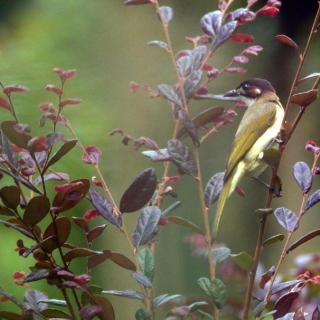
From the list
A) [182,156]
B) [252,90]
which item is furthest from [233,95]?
[182,156]

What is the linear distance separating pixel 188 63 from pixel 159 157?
84 mm

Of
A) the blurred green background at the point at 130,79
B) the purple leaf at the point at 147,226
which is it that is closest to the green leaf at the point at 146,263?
the purple leaf at the point at 147,226

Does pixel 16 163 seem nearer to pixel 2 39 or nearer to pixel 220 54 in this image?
pixel 2 39

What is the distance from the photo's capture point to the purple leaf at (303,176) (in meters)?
0.64

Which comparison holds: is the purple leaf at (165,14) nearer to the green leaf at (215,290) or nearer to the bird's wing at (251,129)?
the bird's wing at (251,129)

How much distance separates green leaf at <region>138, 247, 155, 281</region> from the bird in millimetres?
96

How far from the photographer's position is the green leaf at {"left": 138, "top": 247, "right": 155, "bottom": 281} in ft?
2.01

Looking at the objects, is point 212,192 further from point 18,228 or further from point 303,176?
point 18,228

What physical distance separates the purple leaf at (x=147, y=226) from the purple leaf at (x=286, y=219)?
0.10 metres

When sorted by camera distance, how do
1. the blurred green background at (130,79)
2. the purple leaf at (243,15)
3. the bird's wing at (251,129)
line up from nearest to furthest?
the purple leaf at (243,15) → the bird's wing at (251,129) → the blurred green background at (130,79)

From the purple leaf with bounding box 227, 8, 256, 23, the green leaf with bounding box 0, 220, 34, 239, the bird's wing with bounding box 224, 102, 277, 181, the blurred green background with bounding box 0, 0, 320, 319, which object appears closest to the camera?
the green leaf with bounding box 0, 220, 34, 239

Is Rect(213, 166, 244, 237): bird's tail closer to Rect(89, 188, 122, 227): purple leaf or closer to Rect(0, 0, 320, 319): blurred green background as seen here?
Rect(89, 188, 122, 227): purple leaf

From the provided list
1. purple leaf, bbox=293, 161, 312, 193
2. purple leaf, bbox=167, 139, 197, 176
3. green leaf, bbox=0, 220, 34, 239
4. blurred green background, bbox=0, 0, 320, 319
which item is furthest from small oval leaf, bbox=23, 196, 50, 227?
blurred green background, bbox=0, 0, 320, 319

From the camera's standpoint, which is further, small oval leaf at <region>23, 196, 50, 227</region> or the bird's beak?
the bird's beak
